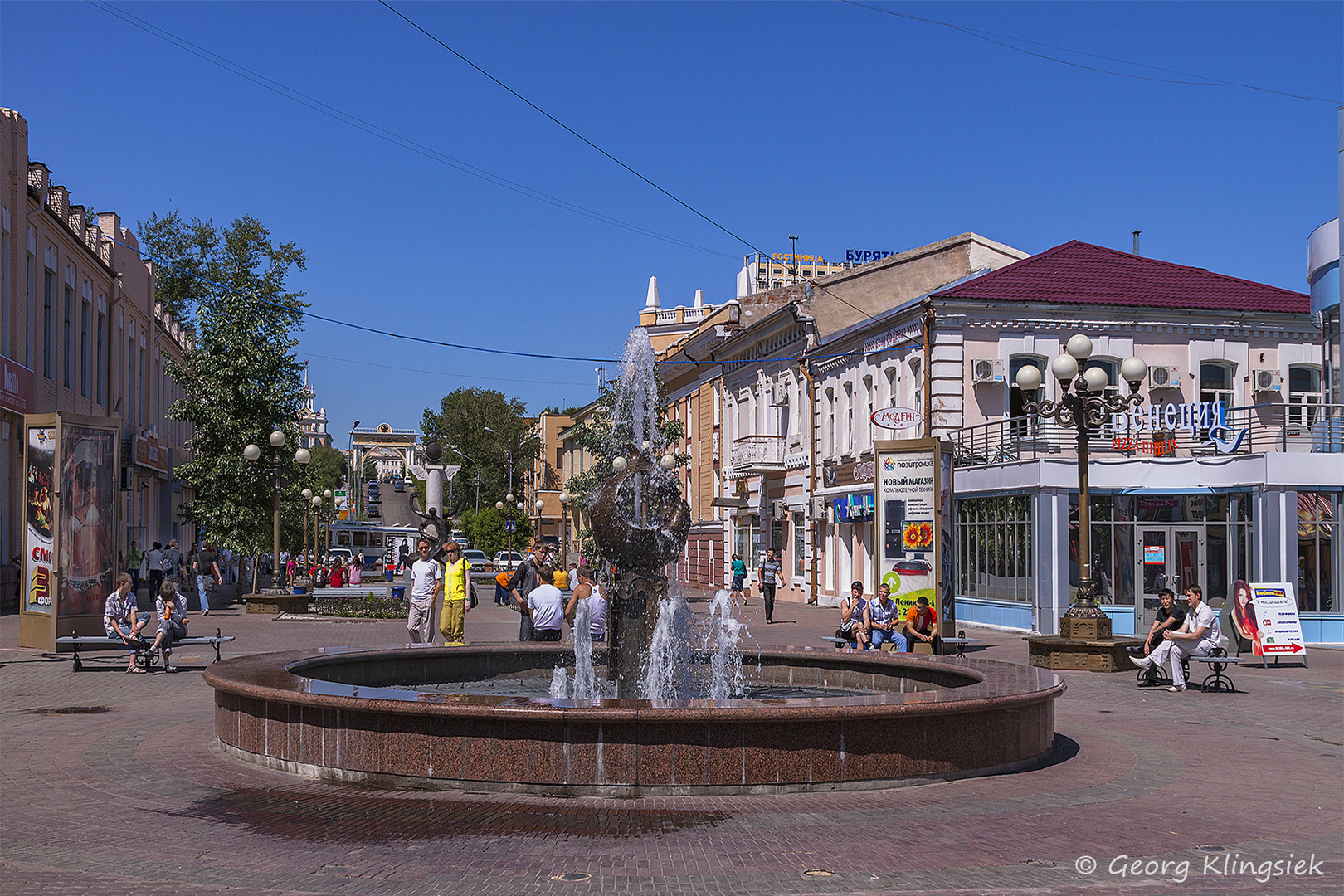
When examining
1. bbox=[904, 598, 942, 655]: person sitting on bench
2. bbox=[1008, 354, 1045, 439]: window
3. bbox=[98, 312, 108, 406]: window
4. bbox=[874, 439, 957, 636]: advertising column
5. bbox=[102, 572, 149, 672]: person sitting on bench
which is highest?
bbox=[98, 312, 108, 406]: window

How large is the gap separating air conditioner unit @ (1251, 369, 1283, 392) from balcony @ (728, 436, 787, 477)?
1522 cm

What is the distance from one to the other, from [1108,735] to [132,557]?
30.0 meters

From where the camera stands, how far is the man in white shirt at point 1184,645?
1551 centimetres

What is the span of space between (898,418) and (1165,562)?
6810 mm

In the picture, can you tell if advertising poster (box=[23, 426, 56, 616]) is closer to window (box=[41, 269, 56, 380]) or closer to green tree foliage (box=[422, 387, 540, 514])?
window (box=[41, 269, 56, 380])

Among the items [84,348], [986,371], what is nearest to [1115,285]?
[986,371]

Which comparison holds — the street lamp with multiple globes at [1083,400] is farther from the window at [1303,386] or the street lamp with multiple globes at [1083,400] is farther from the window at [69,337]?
the window at [69,337]

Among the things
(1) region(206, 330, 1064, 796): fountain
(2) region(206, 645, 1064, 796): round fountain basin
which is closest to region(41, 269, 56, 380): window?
(1) region(206, 330, 1064, 796): fountain

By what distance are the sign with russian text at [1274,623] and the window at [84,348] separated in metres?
30.0

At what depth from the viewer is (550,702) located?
27.1ft

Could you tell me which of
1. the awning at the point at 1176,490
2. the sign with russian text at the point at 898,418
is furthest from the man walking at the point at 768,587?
the awning at the point at 1176,490

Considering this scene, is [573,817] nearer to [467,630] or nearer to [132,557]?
[467,630]

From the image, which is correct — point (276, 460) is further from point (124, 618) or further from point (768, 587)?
point (124, 618)

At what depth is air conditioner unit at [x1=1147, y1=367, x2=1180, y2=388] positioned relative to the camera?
29.2 metres
